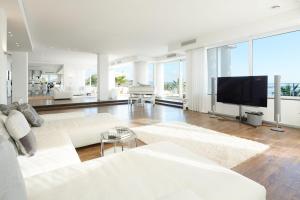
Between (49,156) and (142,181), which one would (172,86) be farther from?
(142,181)

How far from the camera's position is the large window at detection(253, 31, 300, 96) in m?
4.59

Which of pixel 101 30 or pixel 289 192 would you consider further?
pixel 101 30

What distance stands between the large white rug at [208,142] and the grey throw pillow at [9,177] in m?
2.40

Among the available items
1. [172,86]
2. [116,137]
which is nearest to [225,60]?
[172,86]

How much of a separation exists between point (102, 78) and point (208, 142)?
24.5 ft

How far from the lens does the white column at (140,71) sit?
11.0 metres

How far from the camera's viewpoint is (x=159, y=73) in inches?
432

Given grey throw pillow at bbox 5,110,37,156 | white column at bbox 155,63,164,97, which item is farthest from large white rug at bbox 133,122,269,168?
white column at bbox 155,63,164,97

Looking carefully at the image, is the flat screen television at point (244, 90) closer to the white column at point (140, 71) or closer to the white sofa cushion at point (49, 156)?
the white sofa cushion at point (49, 156)

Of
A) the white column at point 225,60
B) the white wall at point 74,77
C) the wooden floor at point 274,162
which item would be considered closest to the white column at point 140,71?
the white column at point 225,60

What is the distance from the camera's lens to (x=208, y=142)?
11.0 ft

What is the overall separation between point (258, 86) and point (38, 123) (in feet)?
16.0

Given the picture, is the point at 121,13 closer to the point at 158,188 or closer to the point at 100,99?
the point at 158,188

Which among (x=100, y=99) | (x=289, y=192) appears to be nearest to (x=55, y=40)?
(x=100, y=99)
